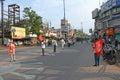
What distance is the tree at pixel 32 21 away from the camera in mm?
89750

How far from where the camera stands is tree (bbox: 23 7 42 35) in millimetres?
89750

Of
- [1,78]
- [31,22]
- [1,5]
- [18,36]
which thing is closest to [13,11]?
[31,22]

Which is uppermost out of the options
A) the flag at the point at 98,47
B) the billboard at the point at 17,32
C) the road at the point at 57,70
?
the billboard at the point at 17,32

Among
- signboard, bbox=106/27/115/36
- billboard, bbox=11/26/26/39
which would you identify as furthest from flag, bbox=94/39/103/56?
signboard, bbox=106/27/115/36

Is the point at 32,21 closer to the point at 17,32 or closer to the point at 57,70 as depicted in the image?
the point at 17,32

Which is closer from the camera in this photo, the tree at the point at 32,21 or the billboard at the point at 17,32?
the billboard at the point at 17,32

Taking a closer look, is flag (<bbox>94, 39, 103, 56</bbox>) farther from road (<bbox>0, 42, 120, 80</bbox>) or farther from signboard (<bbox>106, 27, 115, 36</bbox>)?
signboard (<bbox>106, 27, 115, 36</bbox>)

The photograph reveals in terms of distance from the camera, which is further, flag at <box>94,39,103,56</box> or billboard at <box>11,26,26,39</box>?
billboard at <box>11,26,26,39</box>

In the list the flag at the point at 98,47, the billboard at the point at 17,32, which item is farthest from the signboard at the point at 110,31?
the flag at the point at 98,47

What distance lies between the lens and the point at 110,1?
266ft

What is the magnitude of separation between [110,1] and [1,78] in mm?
70759

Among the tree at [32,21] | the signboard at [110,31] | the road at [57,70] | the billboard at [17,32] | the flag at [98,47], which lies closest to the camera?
the road at [57,70]

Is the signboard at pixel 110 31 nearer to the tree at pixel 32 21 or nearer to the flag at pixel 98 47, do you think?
the tree at pixel 32 21

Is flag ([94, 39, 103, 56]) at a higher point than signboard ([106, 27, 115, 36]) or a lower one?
lower
